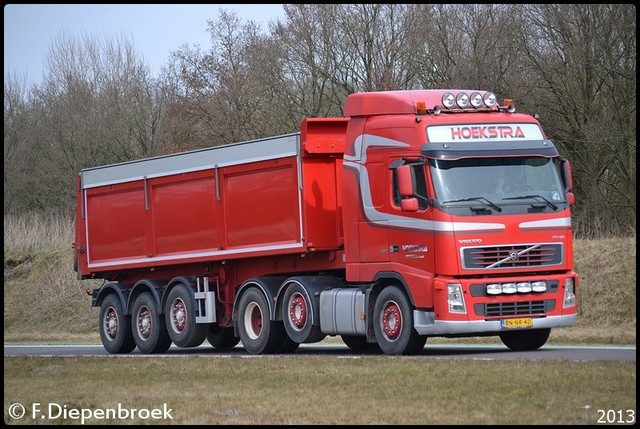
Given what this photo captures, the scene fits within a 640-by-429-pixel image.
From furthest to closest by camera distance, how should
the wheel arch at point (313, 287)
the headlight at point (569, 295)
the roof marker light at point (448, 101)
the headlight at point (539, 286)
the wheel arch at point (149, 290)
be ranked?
the wheel arch at point (149, 290)
the wheel arch at point (313, 287)
the roof marker light at point (448, 101)
the headlight at point (569, 295)
the headlight at point (539, 286)

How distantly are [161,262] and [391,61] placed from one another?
18.8m

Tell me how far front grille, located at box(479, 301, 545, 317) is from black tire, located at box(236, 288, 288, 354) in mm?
4422

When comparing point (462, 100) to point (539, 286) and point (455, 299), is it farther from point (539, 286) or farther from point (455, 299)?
point (455, 299)

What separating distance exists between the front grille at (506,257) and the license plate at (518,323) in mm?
756

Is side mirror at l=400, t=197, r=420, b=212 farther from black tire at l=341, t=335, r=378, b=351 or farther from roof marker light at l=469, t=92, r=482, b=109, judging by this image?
black tire at l=341, t=335, r=378, b=351

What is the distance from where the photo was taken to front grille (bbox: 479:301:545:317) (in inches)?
709

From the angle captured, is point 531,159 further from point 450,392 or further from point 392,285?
point 450,392

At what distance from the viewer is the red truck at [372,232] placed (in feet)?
59.0

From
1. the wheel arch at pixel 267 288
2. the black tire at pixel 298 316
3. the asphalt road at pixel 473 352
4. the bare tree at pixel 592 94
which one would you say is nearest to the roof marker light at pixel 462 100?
the asphalt road at pixel 473 352

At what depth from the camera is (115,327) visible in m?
25.2

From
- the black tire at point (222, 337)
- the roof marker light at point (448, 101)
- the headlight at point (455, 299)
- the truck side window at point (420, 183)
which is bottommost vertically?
the black tire at point (222, 337)

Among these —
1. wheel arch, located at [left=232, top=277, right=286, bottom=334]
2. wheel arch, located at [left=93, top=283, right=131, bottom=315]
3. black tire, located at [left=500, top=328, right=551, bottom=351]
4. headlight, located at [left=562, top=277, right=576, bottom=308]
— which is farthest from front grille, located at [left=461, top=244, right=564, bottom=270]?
wheel arch, located at [left=93, top=283, right=131, bottom=315]

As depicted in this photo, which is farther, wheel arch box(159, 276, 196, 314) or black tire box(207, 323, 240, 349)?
black tire box(207, 323, 240, 349)

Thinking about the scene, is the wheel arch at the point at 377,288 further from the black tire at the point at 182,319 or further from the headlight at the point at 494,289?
the black tire at the point at 182,319
